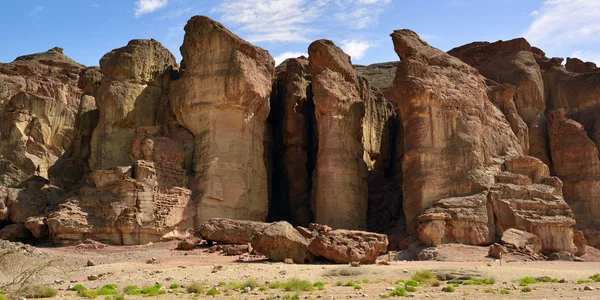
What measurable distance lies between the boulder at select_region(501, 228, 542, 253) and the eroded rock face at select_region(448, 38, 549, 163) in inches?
570

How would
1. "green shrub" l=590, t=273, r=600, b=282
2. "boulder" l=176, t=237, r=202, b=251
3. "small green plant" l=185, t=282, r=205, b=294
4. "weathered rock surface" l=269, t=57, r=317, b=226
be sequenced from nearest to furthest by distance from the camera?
"small green plant" l=185, t=282, r=205, b=294, "green shrub" l=590, t=273, r=600, b=282, "boulder" l=176, t=237, r=202, b=251, "weathered rock surface" l=269, t=57, r=317, b=226

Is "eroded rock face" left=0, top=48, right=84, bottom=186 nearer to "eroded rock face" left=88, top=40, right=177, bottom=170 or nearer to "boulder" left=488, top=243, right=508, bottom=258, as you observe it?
"eroded rock face" left=88, top=40, right=177, bottom=170

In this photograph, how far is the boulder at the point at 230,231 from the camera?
105 ft

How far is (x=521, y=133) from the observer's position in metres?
44.2

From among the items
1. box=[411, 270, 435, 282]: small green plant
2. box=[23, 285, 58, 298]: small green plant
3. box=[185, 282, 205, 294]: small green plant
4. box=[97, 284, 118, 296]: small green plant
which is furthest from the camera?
box=[411, 270, 435, 282]: small green plant

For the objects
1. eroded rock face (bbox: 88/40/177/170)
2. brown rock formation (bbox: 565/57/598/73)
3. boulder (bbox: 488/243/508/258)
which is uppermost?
brown rock formation (bbox: 565/57/598/73)

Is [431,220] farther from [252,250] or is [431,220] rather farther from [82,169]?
[82,169]

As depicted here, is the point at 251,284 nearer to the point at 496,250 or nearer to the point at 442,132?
the point at 496,250

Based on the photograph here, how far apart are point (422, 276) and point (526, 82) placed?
102 ft

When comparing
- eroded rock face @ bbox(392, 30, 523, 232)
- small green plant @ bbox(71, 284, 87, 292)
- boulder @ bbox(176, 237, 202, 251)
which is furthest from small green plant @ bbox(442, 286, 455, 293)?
eroded rock face @ bbox(392, 30, 523, 232)

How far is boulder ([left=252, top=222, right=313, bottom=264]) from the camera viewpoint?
28.1m

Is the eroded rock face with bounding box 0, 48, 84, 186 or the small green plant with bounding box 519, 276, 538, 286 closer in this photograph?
the small green plant with bounding box 519, 276, 538, 286

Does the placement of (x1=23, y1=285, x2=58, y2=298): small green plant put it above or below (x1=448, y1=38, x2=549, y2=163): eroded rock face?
below

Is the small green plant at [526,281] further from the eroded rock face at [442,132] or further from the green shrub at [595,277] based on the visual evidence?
the eroded rock face at [442,132]
